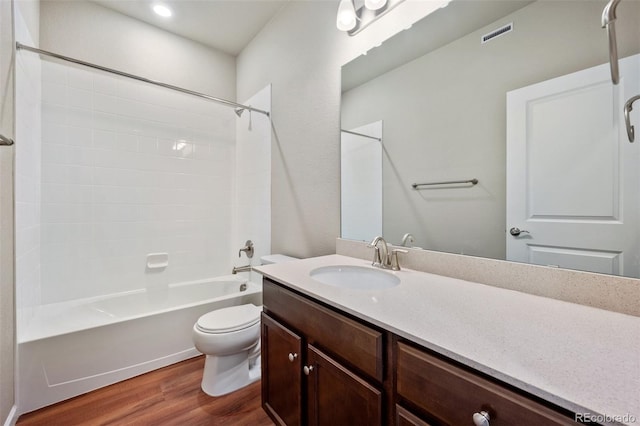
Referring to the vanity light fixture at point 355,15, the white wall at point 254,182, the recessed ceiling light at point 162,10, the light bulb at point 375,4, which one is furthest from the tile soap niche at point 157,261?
→ the light bulb at point 375,4

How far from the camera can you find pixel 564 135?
903mm

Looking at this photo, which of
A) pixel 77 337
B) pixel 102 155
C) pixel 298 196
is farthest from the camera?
pixel 102 155

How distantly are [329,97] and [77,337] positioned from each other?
2.25 m

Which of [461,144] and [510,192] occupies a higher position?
[461,144]

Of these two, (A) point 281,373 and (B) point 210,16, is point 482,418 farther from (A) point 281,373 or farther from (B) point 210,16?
(B) point 210,16

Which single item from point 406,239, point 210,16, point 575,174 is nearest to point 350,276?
point 406,239

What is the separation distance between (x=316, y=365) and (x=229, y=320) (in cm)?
91

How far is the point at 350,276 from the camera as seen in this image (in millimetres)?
1396

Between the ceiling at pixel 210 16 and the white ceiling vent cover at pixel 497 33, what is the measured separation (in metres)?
1.72

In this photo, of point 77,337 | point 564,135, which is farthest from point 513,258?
point 77,337

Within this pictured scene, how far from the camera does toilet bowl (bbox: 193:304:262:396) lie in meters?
1.58

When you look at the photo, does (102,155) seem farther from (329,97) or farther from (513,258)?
(513,258)

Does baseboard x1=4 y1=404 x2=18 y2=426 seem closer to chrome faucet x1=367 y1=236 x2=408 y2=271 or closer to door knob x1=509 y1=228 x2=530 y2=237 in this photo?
chrome faucet x1=367 y1=236 x2=408 y2=271

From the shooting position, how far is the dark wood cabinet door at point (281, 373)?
1.11 m
